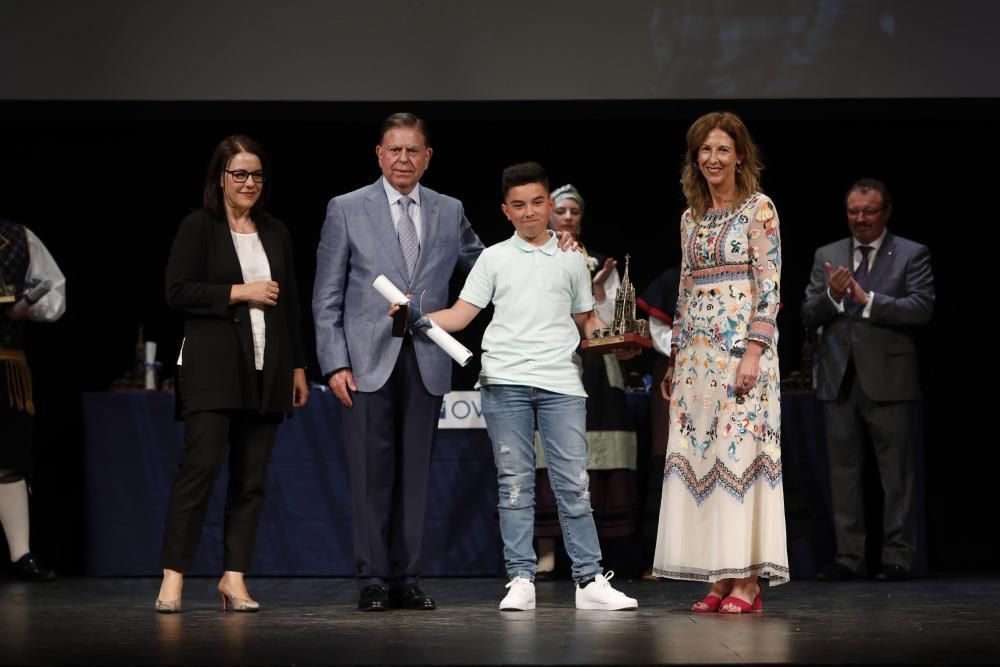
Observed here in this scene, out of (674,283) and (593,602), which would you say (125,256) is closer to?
(674,283)

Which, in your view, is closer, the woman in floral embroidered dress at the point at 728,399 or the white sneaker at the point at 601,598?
the woman in floral embroidered dress at the point at 728,399

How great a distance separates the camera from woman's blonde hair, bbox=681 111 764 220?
3979mm

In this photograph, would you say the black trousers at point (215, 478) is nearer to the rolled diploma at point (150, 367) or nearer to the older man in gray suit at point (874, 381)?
the rolled diploma at point (150, 367)

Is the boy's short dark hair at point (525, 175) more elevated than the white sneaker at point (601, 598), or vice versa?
the boy's short dark hair at point (525, 175)

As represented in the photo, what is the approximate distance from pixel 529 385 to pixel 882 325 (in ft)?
7.07

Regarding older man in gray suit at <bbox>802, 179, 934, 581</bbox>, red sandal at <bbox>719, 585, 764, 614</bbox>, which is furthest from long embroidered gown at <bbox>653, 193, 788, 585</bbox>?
older man in gray suit at <bbox>802, 179, 934, 581</bbox>

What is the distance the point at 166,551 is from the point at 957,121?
443 centimetres

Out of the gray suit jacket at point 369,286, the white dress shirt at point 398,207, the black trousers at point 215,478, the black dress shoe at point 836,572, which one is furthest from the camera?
the black dress shoe at point 836,572

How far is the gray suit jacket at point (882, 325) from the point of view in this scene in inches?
214

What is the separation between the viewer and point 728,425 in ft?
12.7

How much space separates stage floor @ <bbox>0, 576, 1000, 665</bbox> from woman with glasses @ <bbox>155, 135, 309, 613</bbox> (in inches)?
10.8

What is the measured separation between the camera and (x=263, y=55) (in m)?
5.86

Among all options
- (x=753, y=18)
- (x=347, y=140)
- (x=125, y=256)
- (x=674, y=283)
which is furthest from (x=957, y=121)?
(x=125, y=256)

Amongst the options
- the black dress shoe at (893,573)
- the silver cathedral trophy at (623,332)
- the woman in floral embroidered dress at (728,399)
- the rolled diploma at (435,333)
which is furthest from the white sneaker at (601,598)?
the black dress shoe at (893,573)
